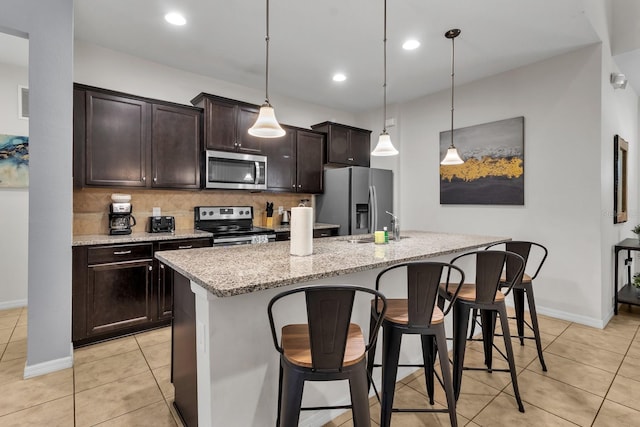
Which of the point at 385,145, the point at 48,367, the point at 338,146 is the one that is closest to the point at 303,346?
the point at 385,145

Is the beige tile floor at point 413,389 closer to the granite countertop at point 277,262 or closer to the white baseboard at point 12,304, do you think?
the granite countertop at point 277,262

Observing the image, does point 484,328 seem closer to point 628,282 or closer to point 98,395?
point 98,395

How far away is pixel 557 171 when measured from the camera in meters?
3.46

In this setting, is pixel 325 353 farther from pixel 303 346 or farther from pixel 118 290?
pixel 118 290

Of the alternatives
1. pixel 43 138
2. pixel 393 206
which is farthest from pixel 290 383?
pixel 393 206

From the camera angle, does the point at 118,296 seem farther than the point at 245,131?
No

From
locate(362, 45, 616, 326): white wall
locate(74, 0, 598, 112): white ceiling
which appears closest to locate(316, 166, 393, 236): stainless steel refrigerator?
locate(362, 45, 616, 326): white wall

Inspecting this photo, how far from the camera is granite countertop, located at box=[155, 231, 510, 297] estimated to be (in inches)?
50.0

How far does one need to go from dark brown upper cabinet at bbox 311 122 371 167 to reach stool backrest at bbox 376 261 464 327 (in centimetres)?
352

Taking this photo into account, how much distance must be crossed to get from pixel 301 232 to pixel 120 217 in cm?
237

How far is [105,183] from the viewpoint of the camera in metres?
3.08

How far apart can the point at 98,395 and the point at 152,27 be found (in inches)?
118

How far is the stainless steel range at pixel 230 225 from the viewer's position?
11.6 ft

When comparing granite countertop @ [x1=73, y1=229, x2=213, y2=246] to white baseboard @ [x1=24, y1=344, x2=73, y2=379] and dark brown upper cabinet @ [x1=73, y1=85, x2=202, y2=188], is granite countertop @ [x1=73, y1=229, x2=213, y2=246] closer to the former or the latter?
dark brown upper cabinet @ [x1=73, y1=85, x2=202, y2=188]
